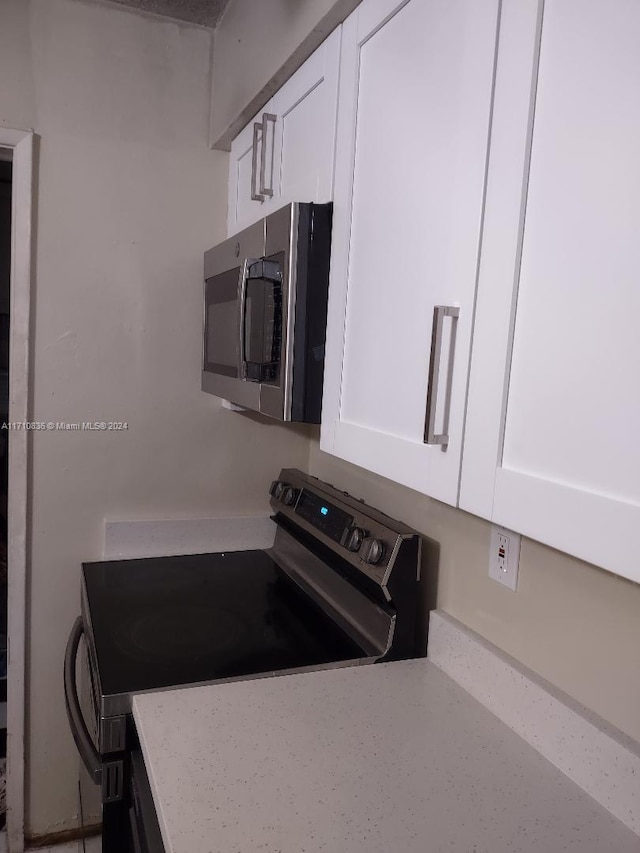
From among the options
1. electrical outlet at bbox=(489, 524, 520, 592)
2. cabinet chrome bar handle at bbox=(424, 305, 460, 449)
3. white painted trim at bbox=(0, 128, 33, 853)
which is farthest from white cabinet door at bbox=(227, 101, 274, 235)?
electrical outlet at bbox=(489, 524, 520, 592)

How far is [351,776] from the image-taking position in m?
0.93

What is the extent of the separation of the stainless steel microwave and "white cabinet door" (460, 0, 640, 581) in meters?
0.43

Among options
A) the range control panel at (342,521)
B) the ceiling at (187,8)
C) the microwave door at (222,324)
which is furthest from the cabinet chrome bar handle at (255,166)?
the range control panel at (342,521)

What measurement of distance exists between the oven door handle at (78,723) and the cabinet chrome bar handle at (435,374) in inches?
35.3

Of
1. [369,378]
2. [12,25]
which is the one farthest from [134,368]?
[369,378]

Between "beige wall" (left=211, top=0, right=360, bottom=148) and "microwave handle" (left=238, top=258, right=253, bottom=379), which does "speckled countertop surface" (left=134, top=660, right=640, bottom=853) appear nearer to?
"microwave handle" (left=238, top=258, right=253, bottom=379)

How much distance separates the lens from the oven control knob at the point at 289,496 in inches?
71.6

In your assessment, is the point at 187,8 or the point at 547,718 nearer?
the point at 547,718

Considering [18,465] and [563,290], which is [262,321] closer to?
[563,290]

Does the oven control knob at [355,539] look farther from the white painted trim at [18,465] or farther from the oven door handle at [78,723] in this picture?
the white painted trim at [18,465]

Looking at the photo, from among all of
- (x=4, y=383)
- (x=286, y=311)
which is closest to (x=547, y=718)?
(x=286, y=311)

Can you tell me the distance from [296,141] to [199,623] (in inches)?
41.9

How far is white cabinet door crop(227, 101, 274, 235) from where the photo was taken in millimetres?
1502

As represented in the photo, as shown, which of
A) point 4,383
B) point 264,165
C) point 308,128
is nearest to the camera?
point 308,128
